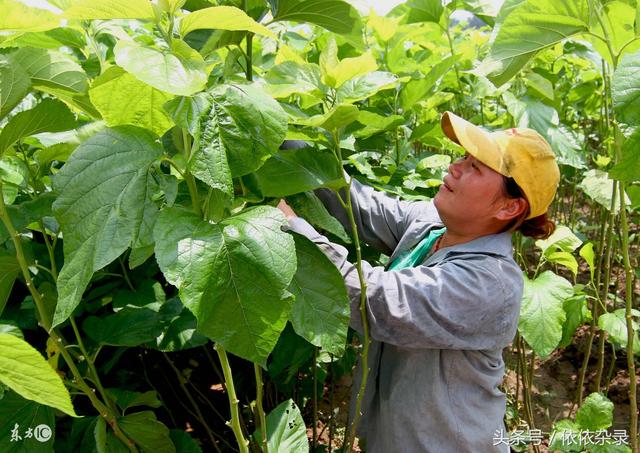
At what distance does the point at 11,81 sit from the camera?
127 cm

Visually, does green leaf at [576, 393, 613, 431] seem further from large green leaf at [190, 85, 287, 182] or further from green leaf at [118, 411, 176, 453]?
large green leaf at [190, 85, 287, 182]

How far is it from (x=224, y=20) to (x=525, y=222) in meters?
1.24

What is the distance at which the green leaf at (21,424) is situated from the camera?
1652 millimetres

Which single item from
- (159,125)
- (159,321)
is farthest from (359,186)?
(159,125)

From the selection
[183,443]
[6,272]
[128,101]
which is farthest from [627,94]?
[183,443]

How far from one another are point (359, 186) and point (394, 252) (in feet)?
0.78

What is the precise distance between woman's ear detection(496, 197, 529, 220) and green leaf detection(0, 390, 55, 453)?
1310 mm

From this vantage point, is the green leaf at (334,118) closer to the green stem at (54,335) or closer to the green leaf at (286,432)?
the green stem at (54,335)

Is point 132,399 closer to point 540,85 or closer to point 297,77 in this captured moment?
point 297,77

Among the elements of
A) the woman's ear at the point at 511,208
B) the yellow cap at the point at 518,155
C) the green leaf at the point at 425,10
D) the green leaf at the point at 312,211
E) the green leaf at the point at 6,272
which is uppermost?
the green leaf at the point at 425,10

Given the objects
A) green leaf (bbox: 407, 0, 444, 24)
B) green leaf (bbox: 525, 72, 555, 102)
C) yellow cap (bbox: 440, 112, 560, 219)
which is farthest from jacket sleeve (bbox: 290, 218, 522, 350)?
green leaf (bbox: 407, 0, 444, 24)

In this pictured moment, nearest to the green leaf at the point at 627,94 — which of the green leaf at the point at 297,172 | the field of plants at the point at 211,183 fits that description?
the field of plants at the point at 211,183

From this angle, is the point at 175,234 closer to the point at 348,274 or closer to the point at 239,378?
the point at 348,274

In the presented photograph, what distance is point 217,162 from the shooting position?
43.5 inches
